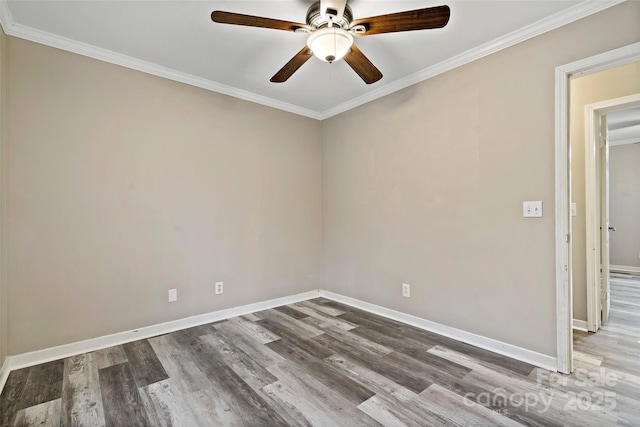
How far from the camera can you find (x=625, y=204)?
5.75 metres

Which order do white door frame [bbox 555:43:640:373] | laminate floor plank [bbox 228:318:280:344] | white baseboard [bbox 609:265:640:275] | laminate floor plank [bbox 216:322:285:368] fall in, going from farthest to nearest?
1. white baseboard [bbox 609:265:640:275]
2. laminate floor plank [bbox 228:318:280:344]
3. laminate floor plank [bbox 216:322:285:368]
4. white door frame [bbox 555:43:640:373]

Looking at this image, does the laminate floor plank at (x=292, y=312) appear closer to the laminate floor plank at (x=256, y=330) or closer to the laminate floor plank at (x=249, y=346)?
the laminate floor plank at (x=256, y=330)

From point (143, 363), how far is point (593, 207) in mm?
4119

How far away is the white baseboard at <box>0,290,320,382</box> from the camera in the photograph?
216 centimetres

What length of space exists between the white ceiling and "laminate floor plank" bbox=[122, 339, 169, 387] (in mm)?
2422

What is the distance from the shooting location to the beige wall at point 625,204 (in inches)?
221

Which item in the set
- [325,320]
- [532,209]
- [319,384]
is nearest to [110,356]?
[319,384]

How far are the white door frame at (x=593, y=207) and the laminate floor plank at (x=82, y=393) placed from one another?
154 inches

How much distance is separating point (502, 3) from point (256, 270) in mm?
3175

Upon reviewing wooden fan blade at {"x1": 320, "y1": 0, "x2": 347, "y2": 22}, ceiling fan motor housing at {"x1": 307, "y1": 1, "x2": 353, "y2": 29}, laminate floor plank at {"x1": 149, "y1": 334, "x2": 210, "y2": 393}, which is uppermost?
ceiling fan motor housing at {"x1": 307, "y1": 1, "x2": 353, "y2": 29}

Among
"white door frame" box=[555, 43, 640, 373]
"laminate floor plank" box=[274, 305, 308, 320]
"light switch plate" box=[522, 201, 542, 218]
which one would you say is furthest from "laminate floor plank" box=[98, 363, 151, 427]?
"light switch plate" box=[522, 201, 542, 218]

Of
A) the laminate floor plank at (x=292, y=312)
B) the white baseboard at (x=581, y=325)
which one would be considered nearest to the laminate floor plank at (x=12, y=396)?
the laminate floor plank at (x=292, y=312)

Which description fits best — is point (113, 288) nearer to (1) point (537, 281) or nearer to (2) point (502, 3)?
(1) point (537, 281)

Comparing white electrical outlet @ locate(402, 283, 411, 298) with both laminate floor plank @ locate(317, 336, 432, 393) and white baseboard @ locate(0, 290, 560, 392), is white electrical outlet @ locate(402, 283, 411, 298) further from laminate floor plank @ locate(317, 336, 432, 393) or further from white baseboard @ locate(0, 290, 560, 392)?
laminate floor plank @ locate(317, 336, 432, 393)
